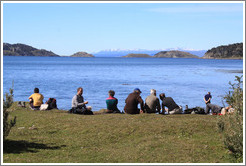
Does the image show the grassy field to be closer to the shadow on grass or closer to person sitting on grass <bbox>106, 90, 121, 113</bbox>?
the shadow on grass

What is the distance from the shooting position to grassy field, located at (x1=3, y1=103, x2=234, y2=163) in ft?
37.6

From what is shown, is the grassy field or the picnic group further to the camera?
the picnic group

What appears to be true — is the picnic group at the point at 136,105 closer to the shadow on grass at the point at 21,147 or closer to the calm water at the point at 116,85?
the calm water at the point at 116,85

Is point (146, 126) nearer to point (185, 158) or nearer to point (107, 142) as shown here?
point (107, 142)

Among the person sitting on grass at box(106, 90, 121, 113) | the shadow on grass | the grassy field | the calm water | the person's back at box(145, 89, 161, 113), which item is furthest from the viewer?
the calm water

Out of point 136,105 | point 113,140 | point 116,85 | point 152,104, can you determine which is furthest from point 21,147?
point 116,85

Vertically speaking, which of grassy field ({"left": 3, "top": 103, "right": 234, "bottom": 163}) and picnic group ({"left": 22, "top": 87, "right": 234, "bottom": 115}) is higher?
picnic group ({"left": 22, "top": 87, "right": 234, "bottom": 115})

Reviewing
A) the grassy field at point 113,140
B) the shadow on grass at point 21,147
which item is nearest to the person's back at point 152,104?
the grassy field at point 113,140

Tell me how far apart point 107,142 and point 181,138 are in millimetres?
2847

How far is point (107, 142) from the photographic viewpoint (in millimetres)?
13609

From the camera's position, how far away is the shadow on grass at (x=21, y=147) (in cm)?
1222

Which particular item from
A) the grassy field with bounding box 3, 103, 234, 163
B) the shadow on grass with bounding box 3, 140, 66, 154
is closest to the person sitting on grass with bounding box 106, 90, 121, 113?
the grassy field with bounding box 3, 103, 234, 163


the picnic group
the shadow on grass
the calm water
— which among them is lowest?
the calm water

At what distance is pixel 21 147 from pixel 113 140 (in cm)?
343
